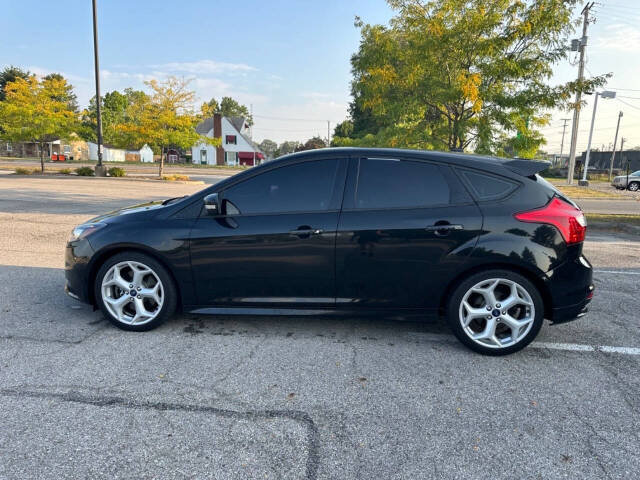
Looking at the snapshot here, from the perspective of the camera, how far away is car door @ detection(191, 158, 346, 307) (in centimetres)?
355

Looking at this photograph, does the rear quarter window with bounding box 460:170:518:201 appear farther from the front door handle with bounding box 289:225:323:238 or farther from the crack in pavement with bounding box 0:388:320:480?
the crack in pavement with bounding box 0:388:320:480

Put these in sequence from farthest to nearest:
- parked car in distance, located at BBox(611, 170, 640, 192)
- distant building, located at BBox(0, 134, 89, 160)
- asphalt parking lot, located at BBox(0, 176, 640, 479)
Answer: distant building, located at BBox(0, 134, 89, 160) → parked car in distance, located at BBox(611, 170, 640, 192) → asphalt parking lot, located at BBox(0, 176, 640, 479)

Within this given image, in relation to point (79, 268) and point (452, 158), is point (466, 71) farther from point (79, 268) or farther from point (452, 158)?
point (79, 268)

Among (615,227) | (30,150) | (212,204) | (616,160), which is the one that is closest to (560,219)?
(212,204)

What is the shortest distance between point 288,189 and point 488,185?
1.67m

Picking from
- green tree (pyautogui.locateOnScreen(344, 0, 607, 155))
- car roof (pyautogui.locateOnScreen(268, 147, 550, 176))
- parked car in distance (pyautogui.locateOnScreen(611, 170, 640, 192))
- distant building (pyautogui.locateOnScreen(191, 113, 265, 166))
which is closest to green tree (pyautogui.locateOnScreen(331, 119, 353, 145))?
green tree (pyautogui.locateOnScreen(344, 0, 607, 155))

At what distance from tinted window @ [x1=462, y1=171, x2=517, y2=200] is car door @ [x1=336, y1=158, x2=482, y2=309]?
0.32ft

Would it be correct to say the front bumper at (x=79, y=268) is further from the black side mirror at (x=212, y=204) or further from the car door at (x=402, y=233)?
the car door at (x=402, y=233)

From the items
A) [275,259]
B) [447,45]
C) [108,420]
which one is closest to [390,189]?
[275,259]

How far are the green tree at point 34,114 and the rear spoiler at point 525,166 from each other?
26.6m

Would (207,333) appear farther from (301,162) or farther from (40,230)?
(40,230)

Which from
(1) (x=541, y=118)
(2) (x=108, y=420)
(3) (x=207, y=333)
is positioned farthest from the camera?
(1) (x=541, y=118)

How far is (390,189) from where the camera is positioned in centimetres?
359

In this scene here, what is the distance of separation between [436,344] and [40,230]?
26.7 feet
